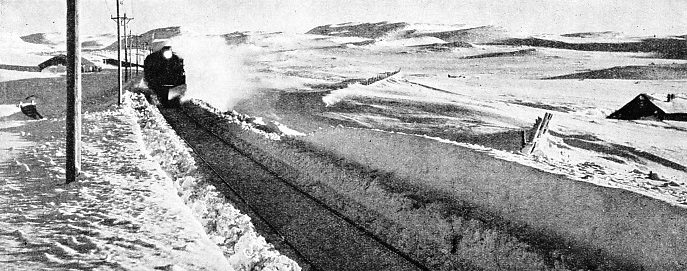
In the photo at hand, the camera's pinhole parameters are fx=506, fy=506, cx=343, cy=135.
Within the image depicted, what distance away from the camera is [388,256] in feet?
29.5

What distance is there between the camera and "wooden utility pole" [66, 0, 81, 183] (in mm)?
9938

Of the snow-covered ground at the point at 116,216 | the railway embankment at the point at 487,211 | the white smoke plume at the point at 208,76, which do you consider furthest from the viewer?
A: the white smoke plume at the point at 208,76

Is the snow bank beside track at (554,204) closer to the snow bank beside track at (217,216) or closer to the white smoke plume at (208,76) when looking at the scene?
the snow bank beside track at (217,216)

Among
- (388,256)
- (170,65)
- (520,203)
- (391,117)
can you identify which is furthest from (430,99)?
(388,256)

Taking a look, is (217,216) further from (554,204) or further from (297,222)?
(554,204)

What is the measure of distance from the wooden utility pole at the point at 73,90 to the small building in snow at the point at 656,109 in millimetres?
34566

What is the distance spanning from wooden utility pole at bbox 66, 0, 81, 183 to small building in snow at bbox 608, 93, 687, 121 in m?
34.6

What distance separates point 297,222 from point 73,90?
540cm

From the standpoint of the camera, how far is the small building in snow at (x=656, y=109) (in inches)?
1296

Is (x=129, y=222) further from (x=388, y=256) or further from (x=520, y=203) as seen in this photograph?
(x=520, y=203)

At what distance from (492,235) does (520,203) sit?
1.77m

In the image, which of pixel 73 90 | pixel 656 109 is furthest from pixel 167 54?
pixel 656 109

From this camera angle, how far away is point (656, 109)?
3338 cm

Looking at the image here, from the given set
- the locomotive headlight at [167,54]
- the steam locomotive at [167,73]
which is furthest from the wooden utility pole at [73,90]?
the locomotive headlight at [167,54]
